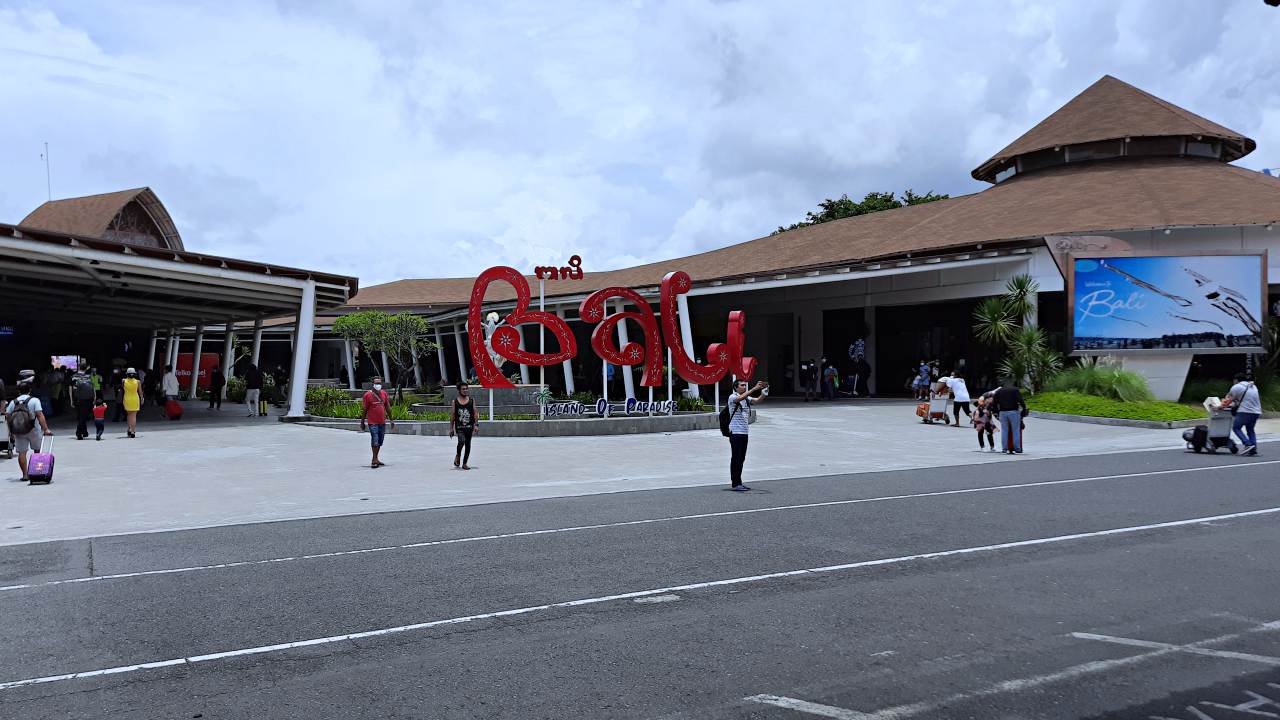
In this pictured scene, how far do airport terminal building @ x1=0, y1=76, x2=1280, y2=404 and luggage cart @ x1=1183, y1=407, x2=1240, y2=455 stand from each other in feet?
43.1

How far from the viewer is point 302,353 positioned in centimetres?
2889

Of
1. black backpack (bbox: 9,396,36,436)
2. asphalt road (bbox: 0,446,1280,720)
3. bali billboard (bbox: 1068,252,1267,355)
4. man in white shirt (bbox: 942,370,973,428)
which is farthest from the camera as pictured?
bali billboard (bbox: 1068,252,1267,355)

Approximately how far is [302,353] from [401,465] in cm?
1339

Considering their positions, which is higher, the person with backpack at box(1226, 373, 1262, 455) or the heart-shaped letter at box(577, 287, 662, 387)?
the heart-shaped letter at box(577, 287, 662, 387)

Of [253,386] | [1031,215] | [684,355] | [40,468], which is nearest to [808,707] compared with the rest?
[40,468]

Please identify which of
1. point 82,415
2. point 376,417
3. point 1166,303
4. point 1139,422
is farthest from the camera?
point 1166,303

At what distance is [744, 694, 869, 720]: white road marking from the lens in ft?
15.1

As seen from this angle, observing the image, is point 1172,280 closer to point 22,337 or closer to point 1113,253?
point 1113,253

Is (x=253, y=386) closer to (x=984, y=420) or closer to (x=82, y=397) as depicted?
(x=82, y=397)

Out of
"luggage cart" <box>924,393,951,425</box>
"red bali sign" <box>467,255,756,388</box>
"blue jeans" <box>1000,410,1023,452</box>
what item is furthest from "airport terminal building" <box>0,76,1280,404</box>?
"blue jeans" <box>1000,410,1023,452</box>

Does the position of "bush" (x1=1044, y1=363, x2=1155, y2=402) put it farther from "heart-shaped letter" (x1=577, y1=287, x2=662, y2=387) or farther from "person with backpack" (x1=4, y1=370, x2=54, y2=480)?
"person with backpack" (x1=4, y1=370, x2=54, y2=480)

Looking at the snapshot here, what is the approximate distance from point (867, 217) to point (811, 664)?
41748 millimetres

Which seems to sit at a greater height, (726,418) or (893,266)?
(893,266)

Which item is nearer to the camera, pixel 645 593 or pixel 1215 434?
pixel 645 593
